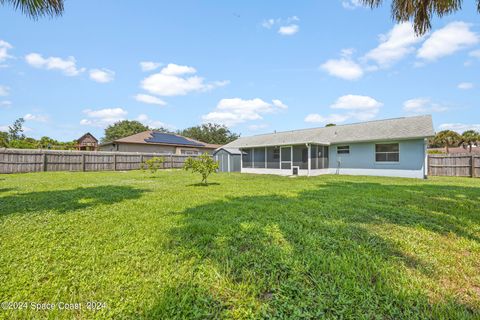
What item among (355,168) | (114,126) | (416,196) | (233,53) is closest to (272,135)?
(355,168)

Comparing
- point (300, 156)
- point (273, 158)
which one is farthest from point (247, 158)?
point (300, 156)

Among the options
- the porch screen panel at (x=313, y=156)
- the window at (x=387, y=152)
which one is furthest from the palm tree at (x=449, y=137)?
the porch screen panel at (x=313, y=156)

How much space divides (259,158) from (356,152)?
23.8 ft

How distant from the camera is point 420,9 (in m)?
3.79

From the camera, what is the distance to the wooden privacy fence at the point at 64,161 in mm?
14406

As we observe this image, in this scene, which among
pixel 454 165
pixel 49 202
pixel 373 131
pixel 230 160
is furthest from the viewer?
pixel 230 160

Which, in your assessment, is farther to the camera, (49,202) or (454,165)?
(454,165)

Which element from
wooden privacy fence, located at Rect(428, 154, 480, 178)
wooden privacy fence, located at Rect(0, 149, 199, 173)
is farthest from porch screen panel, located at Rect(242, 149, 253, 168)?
wooden privacy fence, located at Rect(428, 154, 480, 178)

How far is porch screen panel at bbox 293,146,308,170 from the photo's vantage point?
51.2 feet

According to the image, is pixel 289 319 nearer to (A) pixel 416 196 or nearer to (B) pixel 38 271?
(B) pixel 38 271

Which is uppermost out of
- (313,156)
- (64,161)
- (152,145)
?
(152,145)

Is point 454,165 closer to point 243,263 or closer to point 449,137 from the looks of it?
point 243,263

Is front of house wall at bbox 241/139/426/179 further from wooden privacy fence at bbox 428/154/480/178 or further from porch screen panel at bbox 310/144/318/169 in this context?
wooden privacy fence at bbox 428/154/480/178

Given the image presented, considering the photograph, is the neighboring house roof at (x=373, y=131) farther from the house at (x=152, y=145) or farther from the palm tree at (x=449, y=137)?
the palm tree at (x=449, y=137)
